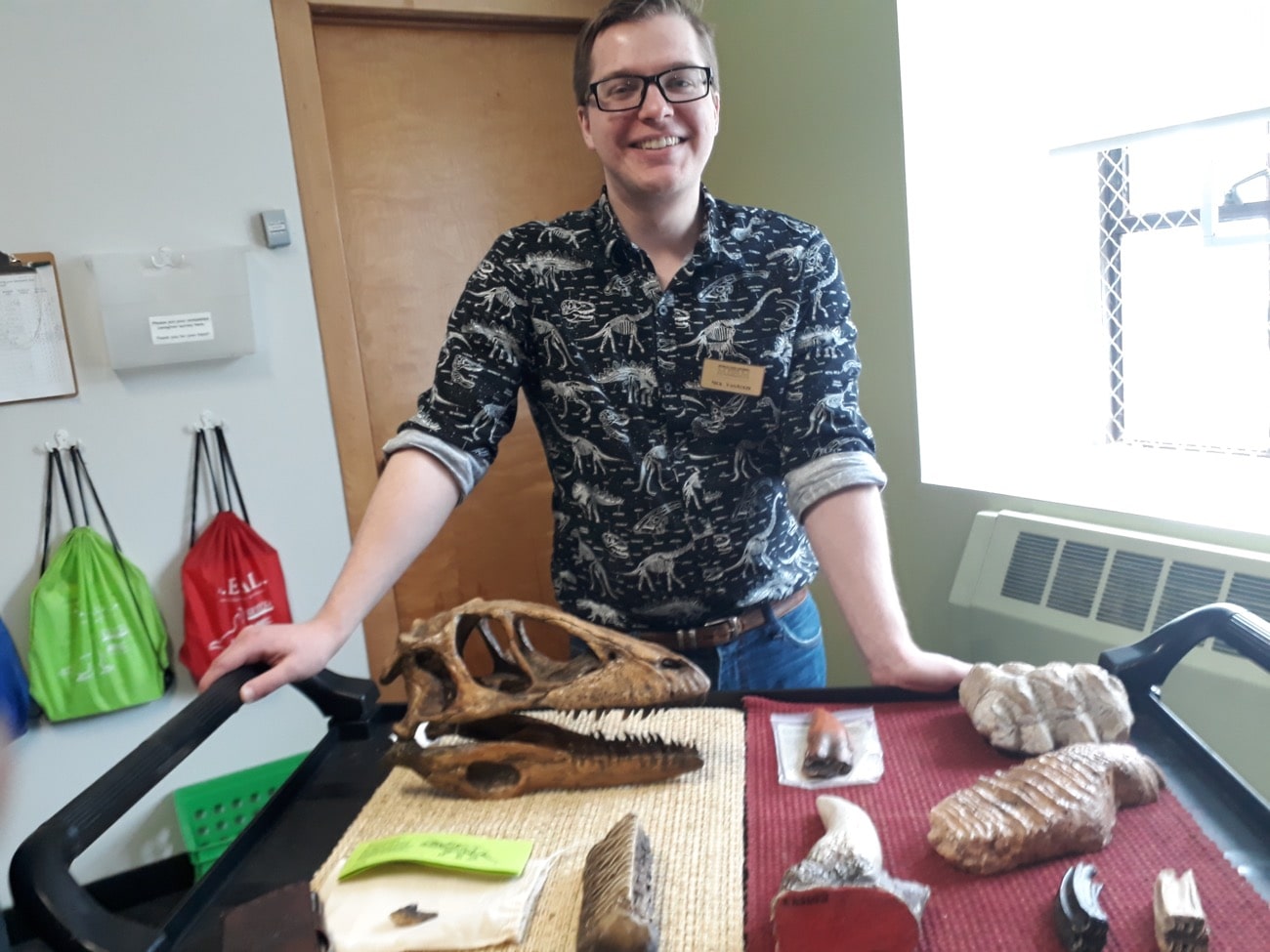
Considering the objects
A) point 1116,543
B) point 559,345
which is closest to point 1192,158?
point 1116,543

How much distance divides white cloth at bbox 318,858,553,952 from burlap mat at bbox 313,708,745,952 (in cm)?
1

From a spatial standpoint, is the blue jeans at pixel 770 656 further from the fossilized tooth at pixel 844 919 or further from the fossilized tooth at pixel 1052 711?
the fossilized tooth at pixel 844 919

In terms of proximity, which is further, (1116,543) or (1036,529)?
(1036,529)

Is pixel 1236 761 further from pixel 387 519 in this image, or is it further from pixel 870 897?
pixel 387 519

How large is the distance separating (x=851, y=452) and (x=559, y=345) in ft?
1.25

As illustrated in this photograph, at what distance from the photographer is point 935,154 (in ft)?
6.29

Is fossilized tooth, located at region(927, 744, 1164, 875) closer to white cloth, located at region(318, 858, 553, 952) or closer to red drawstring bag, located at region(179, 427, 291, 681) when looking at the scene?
white cloth, located at region(318, 858, 553, 952)

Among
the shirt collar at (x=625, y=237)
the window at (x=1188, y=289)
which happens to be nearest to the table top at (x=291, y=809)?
the shirt collar at (x=625, y=237)

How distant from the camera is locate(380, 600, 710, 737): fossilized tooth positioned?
2.97 feet

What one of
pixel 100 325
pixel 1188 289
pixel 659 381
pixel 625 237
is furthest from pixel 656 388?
pixel 100 325

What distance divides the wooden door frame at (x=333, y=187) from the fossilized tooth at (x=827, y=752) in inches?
68.8

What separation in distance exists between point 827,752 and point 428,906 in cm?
36

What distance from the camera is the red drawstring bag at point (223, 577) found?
2.32m

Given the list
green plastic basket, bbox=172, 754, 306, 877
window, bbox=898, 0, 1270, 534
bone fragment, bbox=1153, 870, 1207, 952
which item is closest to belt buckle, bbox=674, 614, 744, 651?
bone fragment, bbox=1153, 870, 1207, 952
